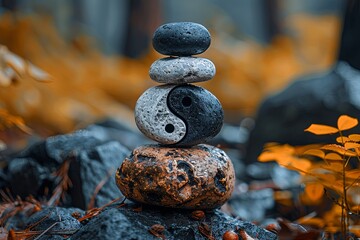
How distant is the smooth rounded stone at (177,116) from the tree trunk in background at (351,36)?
257cm

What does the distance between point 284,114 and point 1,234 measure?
285cm

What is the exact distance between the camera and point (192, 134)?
181 centimetres

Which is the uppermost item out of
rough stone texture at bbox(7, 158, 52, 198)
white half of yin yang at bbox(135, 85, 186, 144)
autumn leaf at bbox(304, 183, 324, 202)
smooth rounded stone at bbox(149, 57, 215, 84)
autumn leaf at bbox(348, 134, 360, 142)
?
smooth rounded stone at bbox(149, 57, 215, 84)

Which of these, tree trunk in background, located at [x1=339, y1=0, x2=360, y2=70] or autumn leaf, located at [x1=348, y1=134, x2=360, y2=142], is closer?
autumn leaf, located at [x1=348, y1=134, x2=360, y2=142]

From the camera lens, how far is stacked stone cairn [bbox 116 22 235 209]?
5.59 feet

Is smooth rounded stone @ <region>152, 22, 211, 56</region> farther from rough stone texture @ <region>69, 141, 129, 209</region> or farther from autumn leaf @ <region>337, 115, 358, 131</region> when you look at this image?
rough stone texture @ <region>69, 141, 129, 209</region>

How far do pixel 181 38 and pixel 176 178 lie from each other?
A: 50 cm

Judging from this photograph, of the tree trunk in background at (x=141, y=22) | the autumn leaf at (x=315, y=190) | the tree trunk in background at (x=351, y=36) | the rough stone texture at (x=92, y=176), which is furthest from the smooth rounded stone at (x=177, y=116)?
the tree trunk in background at (x=141, y=22)

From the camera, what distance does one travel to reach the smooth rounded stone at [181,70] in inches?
70.9

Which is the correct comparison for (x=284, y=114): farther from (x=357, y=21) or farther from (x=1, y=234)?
(x=1, y=234)

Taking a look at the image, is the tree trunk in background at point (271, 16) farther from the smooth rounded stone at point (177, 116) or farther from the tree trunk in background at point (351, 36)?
the smooth rounded stone at point (177, 116)

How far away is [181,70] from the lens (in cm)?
180

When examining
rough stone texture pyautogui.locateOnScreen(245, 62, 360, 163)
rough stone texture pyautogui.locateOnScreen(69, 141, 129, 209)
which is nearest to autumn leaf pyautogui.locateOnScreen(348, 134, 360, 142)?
rough stone texture pyautogui.locateOnScreen(69, 141, 129, 209)

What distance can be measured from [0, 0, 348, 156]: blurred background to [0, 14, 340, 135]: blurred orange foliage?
0.6 inches
